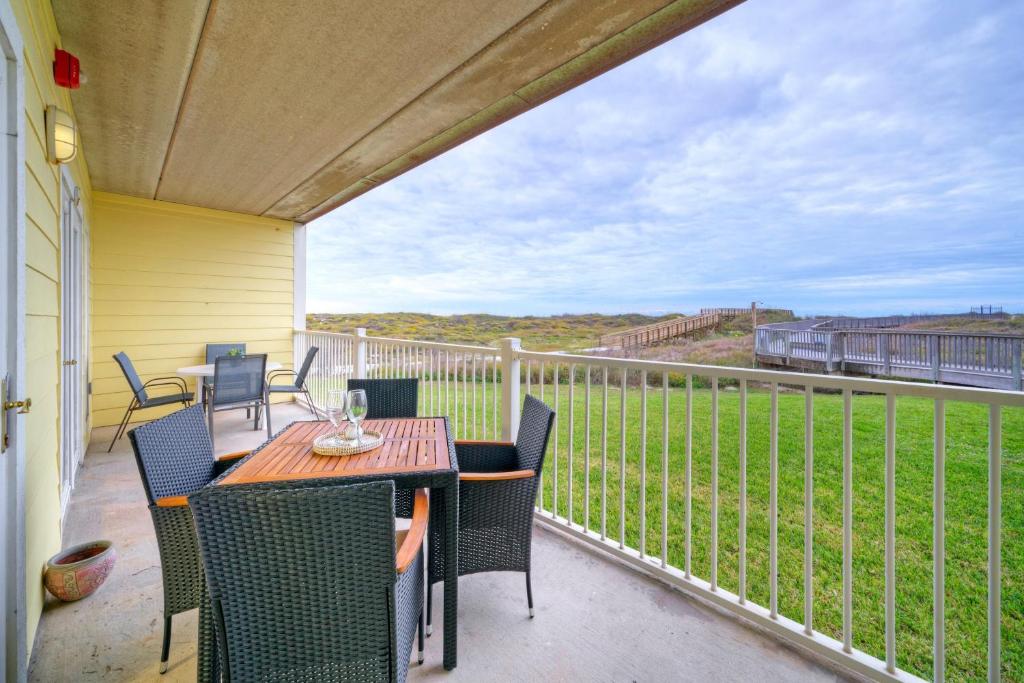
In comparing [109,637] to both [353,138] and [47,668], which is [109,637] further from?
[353,138]

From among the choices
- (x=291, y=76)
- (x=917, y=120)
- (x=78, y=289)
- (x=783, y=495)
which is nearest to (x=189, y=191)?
(x=78, y=289)

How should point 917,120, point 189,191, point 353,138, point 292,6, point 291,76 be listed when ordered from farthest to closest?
1. point 917,120
2. point 189,191
3. point 353,138
4. point 291,76
5. point 292,6

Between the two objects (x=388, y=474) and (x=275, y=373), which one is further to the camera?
(x=275, y=373)

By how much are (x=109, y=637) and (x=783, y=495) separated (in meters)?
4.85

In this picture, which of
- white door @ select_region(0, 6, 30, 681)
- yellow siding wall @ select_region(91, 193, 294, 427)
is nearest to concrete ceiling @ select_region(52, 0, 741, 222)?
white door @ select_region(0, 6, 30, 681)

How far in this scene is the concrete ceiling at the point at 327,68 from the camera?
2.16m

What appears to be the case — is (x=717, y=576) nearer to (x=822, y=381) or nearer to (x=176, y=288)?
(x=822, y=381)

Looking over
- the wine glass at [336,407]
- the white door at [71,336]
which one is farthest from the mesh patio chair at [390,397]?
the white door at [71,336]

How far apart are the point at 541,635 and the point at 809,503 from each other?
1.18m

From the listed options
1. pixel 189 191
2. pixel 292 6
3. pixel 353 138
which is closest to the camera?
pixel 292 6

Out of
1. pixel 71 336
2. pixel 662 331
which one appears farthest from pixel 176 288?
pixel 662 331

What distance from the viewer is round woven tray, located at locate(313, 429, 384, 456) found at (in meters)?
1.73

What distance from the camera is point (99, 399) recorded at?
206 inches

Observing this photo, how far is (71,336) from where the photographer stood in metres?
3.55
